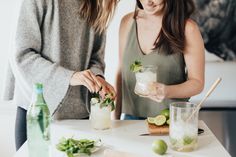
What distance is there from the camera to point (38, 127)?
127 cm

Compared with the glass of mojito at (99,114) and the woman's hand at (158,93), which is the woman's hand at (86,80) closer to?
the glass of mojito at (99,114)

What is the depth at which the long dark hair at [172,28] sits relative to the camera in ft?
5.64

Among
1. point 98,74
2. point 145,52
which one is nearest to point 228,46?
point 145,52

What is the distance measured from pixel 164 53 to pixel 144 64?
107mm

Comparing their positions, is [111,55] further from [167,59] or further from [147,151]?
[147,151]

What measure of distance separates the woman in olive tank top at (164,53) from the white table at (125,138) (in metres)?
0.16

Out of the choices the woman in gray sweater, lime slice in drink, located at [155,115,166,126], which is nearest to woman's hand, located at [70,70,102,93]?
the woman in gray sweater

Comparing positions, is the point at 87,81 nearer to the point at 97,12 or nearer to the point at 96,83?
the point at 96,83

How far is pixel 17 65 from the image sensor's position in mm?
1492

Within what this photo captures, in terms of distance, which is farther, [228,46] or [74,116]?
[228,46]

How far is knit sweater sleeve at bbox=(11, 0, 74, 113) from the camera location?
1.47 m

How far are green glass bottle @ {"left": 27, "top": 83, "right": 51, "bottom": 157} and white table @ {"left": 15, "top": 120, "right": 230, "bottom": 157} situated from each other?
5 centimetres

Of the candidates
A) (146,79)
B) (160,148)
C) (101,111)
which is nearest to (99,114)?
(101,111)

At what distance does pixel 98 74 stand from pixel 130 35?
309 mm
